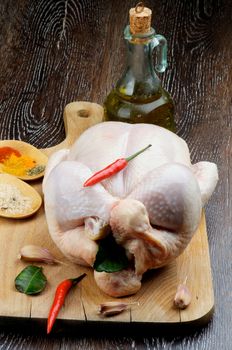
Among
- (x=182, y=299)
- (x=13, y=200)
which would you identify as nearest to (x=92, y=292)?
(x=182, y=299)

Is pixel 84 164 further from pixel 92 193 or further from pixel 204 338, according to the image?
pixel 204 338

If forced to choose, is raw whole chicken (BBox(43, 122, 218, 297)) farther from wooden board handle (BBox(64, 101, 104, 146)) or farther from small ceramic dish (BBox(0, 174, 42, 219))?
wooden board handle (BBox(64, 101, 104, 146))

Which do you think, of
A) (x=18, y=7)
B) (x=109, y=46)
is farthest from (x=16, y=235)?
(x=18, y=7)

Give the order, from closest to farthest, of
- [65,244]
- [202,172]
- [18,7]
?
[65,244], [202,172], [18,7]

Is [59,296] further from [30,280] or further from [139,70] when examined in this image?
[139,70]

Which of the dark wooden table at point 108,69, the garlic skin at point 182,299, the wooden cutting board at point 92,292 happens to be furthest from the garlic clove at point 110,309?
the dark wooden table at point 108,69

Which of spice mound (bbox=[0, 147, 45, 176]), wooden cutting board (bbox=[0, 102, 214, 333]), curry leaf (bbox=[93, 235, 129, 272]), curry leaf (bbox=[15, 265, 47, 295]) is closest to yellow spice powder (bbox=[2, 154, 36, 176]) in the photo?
spice mound (bbox=[0, 147, 45, 176])
